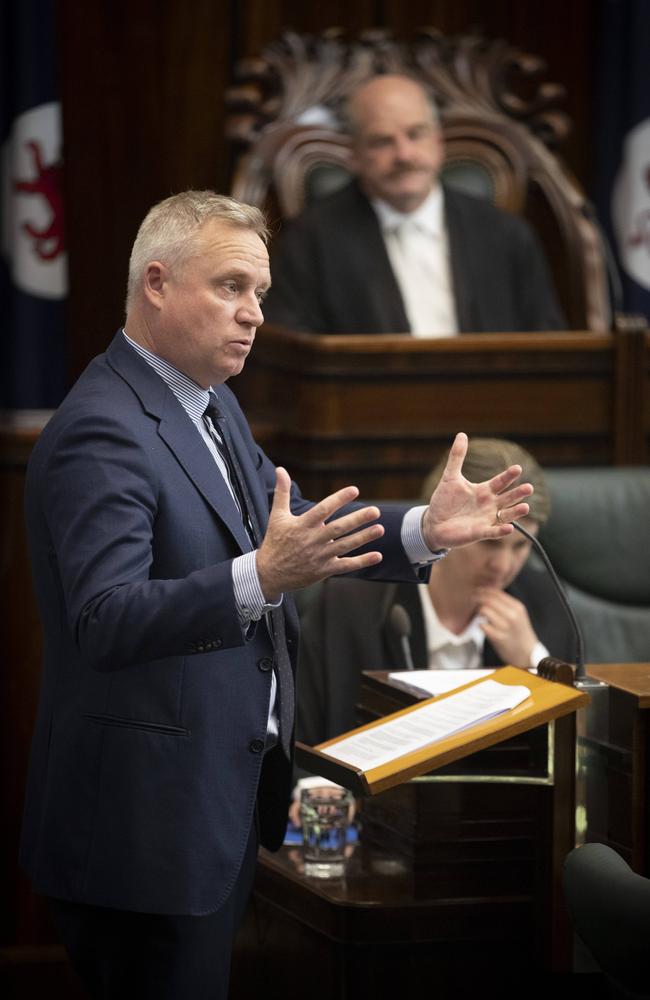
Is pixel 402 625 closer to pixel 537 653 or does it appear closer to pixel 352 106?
pixel 537 653

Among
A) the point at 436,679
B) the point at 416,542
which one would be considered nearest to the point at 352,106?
the point at 436,679

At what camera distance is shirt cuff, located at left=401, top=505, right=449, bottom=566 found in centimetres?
219

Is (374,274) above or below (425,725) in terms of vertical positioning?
above

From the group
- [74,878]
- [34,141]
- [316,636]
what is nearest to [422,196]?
[34,141]

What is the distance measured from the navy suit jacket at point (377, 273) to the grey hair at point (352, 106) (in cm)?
16

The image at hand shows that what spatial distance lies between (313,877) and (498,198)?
2635 mm

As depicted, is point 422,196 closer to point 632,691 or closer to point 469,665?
point 469,665

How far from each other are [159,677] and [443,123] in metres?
3.00

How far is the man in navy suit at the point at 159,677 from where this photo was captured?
1.95 m

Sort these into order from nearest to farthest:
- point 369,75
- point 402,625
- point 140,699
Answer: point 140,699, point 402,625, point 369,75

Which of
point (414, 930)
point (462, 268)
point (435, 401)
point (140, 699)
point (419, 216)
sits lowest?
point (414, 930)

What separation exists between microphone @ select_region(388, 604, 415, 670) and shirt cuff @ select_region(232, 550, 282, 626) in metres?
1.27

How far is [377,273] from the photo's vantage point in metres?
4.32

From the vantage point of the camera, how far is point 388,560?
221cm
